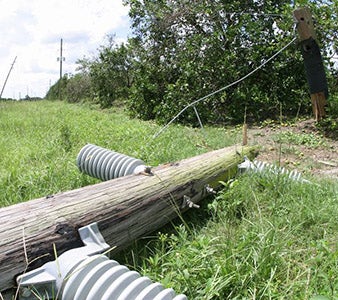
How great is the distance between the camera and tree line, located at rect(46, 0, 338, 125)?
7176mm

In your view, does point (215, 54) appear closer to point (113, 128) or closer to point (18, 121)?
point (113, 128)

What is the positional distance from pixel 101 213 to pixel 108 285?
0.59 m

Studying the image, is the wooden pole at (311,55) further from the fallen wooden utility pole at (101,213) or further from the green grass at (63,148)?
the fallen wooden utility pole at (101,213)

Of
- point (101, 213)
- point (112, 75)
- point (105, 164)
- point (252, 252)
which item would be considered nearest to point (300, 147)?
point (105, 164)

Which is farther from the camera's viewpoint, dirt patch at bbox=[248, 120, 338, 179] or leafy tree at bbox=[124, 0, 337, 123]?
leafy tree at bbox=[124, 0, 337, 123]

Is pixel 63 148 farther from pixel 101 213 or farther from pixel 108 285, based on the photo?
pixel 108 285

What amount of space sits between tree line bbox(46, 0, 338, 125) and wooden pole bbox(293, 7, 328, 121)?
1.23 m

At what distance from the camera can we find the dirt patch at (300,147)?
4387 millimetres

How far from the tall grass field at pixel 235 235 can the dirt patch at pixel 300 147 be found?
109cm

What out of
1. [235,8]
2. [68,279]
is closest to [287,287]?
[68,279]

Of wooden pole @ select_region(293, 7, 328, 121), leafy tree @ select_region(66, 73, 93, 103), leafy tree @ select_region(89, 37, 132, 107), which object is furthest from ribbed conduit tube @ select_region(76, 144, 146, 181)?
leafy tree @ select_region(66, 73, 93, 103)

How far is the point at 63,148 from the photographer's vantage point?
4758mm

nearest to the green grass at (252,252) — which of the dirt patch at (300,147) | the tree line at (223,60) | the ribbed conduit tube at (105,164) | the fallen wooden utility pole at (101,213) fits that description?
the fallen wooden utility pole at (101,213)

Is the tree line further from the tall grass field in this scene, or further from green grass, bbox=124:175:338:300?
green grass, bbox=124:175:338:300
